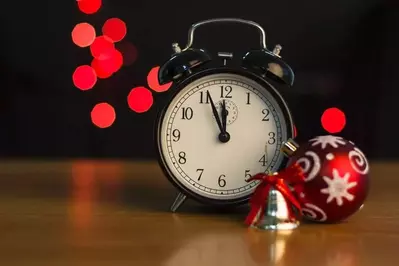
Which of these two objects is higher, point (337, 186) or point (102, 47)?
point (102, 47)

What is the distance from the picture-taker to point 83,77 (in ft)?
4.98

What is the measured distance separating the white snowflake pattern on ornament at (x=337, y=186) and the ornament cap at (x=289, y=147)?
0.22 ft

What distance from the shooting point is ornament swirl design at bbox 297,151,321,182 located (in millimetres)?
931

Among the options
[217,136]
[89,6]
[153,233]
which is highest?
[89,6]

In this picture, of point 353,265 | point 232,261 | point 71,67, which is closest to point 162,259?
point 232,261

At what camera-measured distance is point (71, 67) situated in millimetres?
1518

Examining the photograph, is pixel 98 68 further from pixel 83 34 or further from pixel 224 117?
pixel 224 117

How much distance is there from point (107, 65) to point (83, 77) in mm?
57

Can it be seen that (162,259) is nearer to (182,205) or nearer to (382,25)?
(182,205)

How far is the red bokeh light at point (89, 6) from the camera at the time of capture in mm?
1505

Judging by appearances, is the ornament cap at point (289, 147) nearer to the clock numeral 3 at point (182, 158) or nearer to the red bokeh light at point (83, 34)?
the clock numeral 3 at point (182, 158)

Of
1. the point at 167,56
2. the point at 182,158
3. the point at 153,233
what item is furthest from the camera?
the point at 167,56

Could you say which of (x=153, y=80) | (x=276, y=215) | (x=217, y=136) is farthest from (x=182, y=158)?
(x=153, y=80)

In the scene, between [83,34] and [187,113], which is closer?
[187,113]
